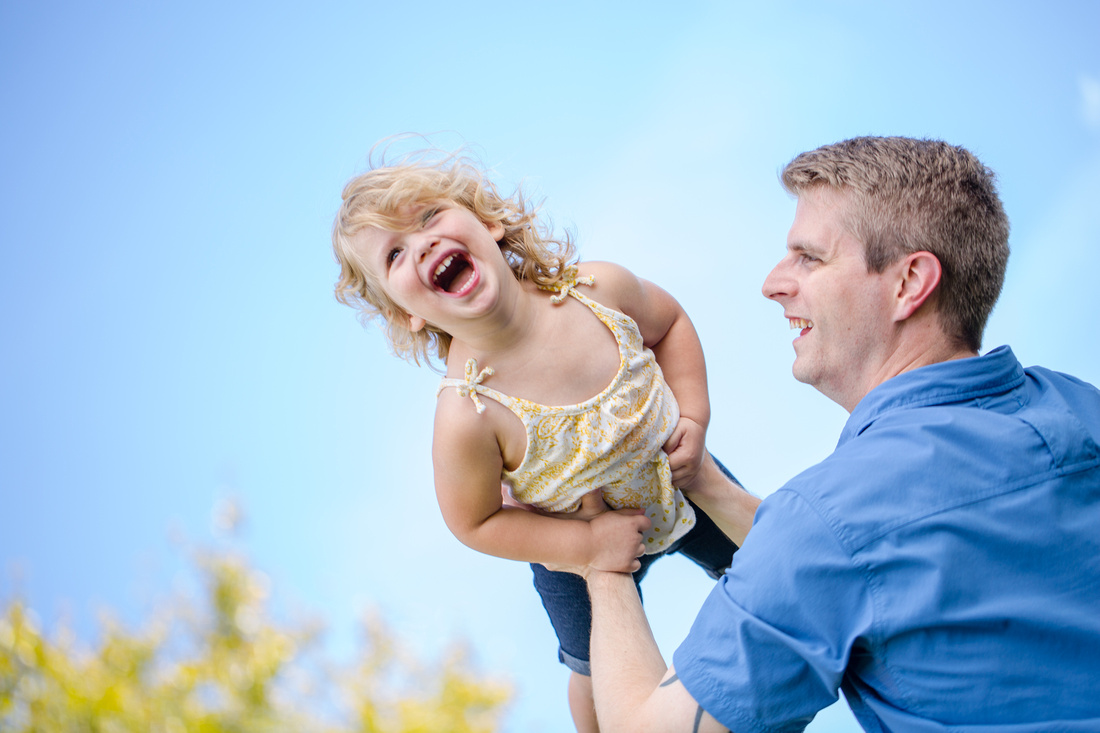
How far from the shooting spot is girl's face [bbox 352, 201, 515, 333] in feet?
4.44

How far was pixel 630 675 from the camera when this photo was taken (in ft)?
3.83

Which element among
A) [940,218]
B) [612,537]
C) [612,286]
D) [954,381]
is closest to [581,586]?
[612,537]

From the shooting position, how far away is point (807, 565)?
→ 0.96 m

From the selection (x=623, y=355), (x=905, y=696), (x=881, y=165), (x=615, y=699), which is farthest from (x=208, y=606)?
(x=881, y=165)

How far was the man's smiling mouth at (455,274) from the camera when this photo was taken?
1397 mm

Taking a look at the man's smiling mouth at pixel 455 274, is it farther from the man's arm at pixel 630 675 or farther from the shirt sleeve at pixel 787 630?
the shirt sleeve at pixel 787 630

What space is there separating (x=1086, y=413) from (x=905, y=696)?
0.52m

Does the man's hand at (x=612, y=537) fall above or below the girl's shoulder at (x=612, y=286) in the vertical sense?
below

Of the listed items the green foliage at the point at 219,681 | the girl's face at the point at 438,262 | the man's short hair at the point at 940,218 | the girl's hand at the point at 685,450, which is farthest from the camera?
the girl's hand at the point at 685,450

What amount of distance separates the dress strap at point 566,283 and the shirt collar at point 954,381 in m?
0.61

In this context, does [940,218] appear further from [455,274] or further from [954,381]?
[455,274]

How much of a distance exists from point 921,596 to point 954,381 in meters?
0.34

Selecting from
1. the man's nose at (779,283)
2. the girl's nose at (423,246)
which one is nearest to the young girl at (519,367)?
the girl's nose at (423,246)

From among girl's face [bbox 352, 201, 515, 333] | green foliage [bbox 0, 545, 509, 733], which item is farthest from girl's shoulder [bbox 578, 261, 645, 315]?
green foliage [bbox 0, 545, 509, 733]
